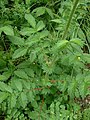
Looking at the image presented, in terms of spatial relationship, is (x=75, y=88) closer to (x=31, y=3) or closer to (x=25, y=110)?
(x=25, y=110)

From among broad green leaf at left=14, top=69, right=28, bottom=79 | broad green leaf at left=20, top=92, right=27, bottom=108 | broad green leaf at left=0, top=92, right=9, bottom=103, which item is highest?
broad green leaf at left=14, top=69, right=28, bottom=79

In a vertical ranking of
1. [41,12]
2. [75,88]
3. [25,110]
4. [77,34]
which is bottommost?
[25,110]

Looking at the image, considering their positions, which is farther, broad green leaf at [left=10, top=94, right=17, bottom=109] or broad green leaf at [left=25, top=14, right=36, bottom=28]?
broad green leaf at [left=25, top=14, right=36, bottom=28]

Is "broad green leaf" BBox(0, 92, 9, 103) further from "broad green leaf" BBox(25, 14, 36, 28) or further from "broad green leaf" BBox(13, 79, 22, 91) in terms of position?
"broad green leaf" BBox(25, 14, 36, 28)

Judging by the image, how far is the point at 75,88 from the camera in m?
2.19

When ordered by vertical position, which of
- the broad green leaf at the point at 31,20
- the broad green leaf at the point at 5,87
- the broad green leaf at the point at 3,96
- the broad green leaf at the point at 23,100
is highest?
the broad green leaf at the point at 31,20

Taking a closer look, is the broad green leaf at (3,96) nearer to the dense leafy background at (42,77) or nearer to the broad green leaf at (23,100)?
the dense leafy background at (42,77)

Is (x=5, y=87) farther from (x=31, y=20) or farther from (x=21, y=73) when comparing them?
(x=31, y=20)

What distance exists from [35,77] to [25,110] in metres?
0.29

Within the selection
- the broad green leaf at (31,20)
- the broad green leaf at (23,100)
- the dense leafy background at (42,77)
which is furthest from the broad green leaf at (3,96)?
the broad green leaf at (31,20)

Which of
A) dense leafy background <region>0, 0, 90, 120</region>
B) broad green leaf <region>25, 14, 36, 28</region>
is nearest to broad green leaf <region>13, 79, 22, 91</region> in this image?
dense leafy background <region>0, 0, 90, 120</region>

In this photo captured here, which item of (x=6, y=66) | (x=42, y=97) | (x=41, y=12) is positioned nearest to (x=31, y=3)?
(x=41, y=12)

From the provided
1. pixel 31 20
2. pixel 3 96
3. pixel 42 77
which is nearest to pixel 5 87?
pixel 3 96

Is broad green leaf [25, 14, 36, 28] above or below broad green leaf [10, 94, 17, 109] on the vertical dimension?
above
